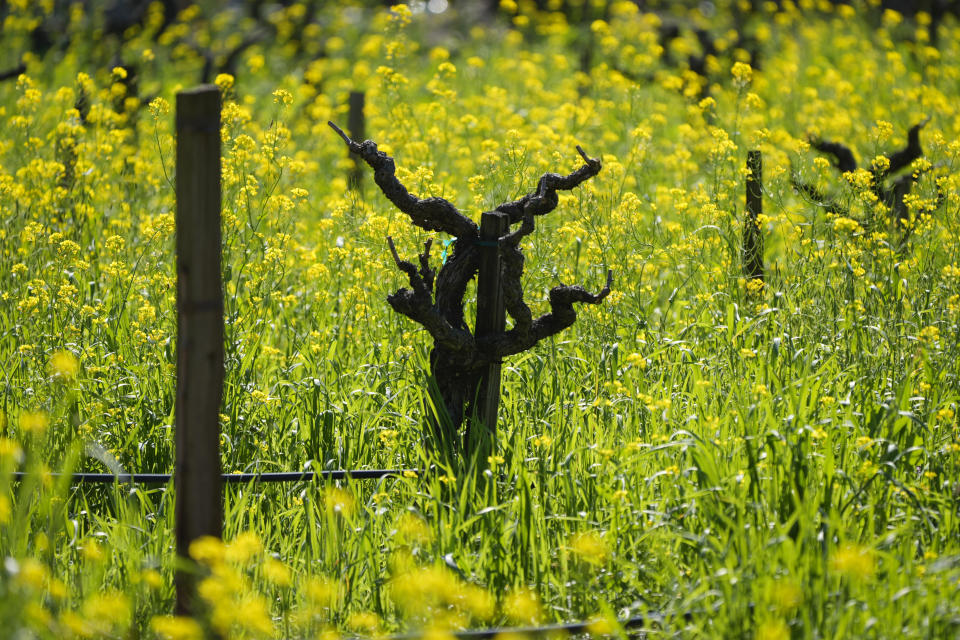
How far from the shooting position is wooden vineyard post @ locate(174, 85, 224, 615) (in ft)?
8.45

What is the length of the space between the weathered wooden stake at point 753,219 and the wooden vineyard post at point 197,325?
3.02 metres

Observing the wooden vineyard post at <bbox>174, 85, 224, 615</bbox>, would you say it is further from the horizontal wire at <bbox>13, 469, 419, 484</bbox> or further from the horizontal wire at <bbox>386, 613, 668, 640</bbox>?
the horizontal wire at <bbox>13, 469, 419, 484</bbox>

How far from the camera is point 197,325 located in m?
2.62

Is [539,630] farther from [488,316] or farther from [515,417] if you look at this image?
[515,417]

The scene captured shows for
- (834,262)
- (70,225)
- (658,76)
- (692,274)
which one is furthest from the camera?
(658,76)

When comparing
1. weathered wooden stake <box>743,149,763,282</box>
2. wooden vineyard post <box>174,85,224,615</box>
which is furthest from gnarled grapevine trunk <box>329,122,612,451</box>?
weathered wooden stake <box>743,149,763,282</box>

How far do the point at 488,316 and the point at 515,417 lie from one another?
570mm

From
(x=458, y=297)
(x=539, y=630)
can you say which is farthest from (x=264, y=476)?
(x=539, y=630)

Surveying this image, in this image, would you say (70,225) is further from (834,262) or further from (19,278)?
(834,262)

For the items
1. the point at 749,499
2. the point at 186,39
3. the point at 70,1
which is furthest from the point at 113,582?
the point at 70,1

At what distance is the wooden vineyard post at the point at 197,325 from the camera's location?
8.45ft

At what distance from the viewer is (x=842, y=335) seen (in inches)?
171

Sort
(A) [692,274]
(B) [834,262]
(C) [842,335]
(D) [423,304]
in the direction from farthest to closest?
(A) [692,274], (B) [834,262], (C) [842,335], (D) [423,304]

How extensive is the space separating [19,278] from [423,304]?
2.49 meters
